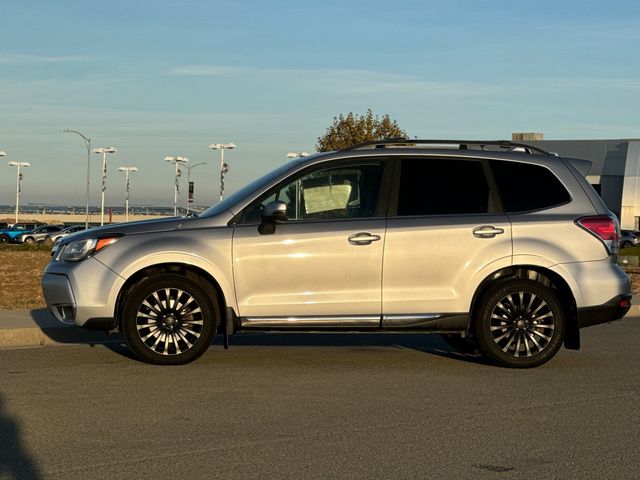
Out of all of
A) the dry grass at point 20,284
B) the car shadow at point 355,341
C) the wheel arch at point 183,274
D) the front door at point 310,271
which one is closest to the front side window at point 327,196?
the front door at point 310,271

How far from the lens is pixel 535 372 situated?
10.2 metres

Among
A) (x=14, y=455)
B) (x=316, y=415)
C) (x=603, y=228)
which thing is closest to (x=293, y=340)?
(x=603, y=228)

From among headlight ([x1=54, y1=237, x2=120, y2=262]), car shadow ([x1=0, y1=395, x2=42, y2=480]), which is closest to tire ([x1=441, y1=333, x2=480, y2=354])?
headlight ([x1=54, y1=237, x2=120, y2=262])

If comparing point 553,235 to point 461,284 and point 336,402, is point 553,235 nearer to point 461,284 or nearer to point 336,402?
point 461,284

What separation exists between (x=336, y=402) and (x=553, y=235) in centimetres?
317

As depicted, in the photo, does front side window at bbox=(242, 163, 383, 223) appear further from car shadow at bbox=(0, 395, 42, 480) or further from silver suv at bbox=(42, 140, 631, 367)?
car shadow at bbox=(0, 395, 42, 480)

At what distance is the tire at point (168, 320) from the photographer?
10.2 m

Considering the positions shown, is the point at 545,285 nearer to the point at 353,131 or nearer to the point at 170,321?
the point at 170,321

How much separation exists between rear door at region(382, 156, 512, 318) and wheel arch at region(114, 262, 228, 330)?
4.98ft

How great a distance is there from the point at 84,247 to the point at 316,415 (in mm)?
3495

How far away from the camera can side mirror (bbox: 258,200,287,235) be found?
398 inches

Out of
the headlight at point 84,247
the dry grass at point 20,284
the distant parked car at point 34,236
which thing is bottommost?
the dry grass at point 20,284

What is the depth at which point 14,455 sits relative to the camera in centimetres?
646

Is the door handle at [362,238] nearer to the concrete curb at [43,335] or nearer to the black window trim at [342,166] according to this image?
the black window trim at [342,166]
